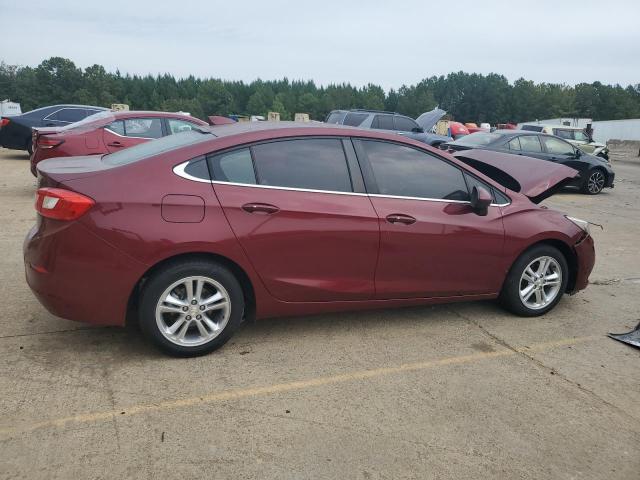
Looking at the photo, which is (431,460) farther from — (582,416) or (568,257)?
(568,257)

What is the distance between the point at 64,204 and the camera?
330 centimetres

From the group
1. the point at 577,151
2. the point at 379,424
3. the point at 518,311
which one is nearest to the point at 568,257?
the point at 518,311

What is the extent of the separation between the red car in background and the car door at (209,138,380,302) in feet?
17.3

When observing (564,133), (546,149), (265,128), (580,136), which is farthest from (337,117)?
(265,128)

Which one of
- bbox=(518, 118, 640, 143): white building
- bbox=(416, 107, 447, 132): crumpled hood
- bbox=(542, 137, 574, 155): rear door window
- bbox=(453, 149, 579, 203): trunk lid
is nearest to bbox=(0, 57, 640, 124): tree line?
bbox=(518, 118, 640, 143): white building

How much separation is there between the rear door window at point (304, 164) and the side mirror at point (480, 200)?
1007mm

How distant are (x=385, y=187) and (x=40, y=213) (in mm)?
2334

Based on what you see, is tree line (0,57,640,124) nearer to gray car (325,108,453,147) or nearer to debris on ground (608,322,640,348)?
gray car (325,108,453,147)

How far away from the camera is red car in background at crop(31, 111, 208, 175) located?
8133 mm

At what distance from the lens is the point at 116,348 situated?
370 cm

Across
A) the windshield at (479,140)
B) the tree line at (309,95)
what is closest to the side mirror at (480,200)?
the windshield at (479,140)

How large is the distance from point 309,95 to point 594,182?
397 feet

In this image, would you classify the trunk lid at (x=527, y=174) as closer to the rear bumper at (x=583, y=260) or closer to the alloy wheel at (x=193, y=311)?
the rear bumper at (x=583, y=260)

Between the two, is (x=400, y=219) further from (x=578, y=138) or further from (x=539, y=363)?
(x=578, y=138)
